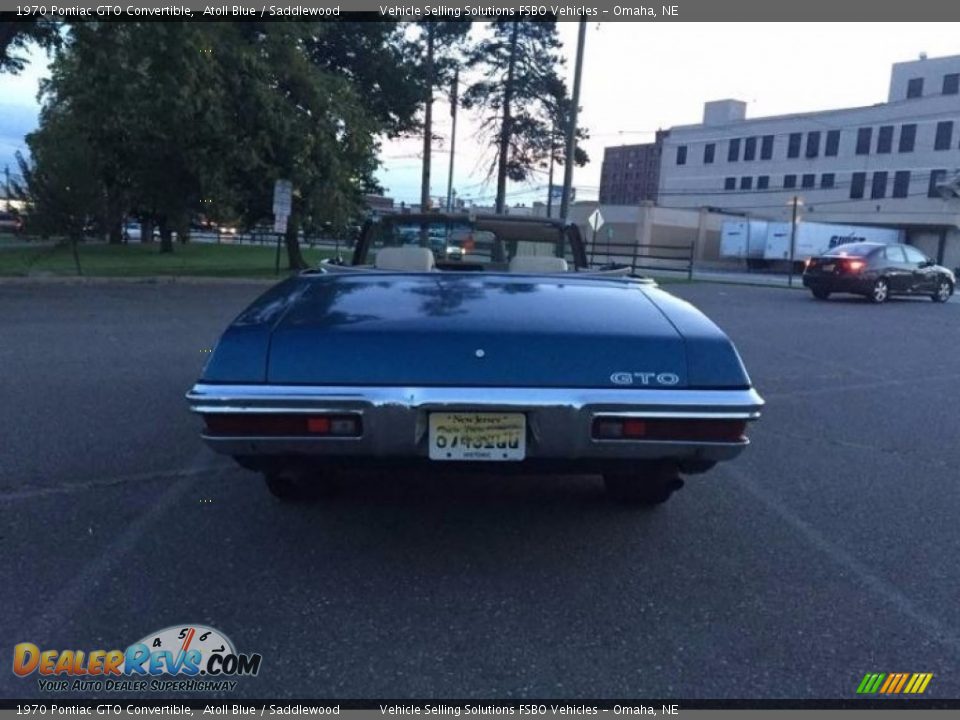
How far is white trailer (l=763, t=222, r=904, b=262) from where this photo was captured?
4439cm

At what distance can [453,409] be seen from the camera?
325cm

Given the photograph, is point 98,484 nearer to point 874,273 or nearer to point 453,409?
point 453,409

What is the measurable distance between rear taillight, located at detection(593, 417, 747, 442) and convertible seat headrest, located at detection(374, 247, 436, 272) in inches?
80.9

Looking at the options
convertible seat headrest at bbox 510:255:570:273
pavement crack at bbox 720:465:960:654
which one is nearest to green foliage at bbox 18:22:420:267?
convertible seat headrest at bbox 510:255:570:273

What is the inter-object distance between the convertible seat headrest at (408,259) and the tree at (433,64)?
23.5 metres

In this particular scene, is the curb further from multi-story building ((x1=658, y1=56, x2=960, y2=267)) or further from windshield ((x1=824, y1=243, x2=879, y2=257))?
multi-story building ((x1=658, y1=56, x2=960, y2=267))

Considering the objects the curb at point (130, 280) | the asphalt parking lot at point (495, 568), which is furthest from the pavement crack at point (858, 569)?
the curb at point (130, 280)

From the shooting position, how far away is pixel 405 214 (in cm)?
603

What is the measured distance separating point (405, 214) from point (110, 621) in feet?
11.8

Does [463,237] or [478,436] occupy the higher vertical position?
[463,237]

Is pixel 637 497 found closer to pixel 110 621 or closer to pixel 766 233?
pixel 110 621

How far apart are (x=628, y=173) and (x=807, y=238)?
369ft

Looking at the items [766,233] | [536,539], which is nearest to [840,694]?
[536,539]

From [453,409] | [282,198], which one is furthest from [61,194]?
[453,409]
